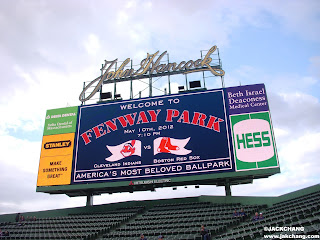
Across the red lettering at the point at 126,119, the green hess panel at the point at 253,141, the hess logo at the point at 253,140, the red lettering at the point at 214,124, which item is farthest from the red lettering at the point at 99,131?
the hess logo at the point at 253,140

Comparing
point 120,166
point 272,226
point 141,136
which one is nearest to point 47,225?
point 120,166

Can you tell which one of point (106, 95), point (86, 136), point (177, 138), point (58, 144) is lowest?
point (177, 138)

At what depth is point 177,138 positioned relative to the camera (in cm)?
1786

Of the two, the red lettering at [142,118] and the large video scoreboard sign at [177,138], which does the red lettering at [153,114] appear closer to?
the large video scoreboard sign at [177,138]

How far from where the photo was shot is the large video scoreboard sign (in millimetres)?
16844

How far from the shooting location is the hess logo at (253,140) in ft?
54.1

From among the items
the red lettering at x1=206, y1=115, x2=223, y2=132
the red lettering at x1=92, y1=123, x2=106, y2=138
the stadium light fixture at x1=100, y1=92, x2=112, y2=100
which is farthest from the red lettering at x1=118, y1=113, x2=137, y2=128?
the red lettering at x1=206, y1=115, x2=223, y2=132

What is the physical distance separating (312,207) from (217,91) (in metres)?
9.30

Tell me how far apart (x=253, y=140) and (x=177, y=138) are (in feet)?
14.2

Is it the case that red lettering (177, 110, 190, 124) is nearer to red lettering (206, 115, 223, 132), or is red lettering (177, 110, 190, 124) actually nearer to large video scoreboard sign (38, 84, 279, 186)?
large video scoreboard sign (38, 84, 279, 186)

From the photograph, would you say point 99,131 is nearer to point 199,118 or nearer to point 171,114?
point 171,114

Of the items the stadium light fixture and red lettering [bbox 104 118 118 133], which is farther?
the stadium light fixture

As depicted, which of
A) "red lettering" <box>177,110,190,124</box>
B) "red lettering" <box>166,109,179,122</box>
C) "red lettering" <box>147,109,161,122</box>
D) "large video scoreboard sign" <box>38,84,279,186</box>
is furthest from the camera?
"red lettering" <box>147,109,161,122</box>

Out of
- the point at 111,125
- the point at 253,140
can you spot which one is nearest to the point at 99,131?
the point at 111,125
